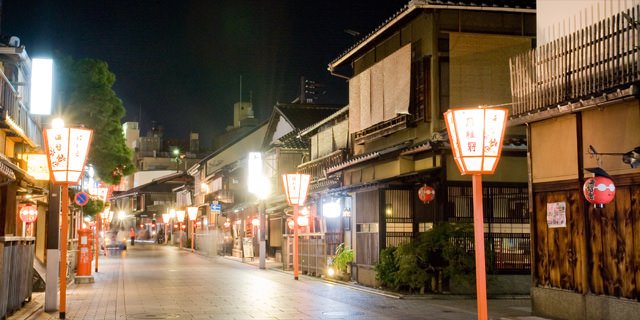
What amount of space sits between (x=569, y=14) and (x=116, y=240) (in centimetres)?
6987

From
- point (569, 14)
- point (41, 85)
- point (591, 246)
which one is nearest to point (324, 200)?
point (41, 85)

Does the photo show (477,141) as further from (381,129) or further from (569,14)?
(381,129)

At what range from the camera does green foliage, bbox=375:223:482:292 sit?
73.2ft

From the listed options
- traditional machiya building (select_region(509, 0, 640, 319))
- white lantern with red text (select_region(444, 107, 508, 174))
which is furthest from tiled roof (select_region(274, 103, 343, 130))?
white lantern with red text (select_region(444, 107, 508, 174))

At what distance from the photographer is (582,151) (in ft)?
50.5

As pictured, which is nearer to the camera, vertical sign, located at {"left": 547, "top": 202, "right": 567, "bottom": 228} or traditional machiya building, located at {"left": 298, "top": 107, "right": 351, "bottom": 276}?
vertical sign, located at {"left": 547, "top": 202, "right": 567, "bottom": 228}

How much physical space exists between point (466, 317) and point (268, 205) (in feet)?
96.3

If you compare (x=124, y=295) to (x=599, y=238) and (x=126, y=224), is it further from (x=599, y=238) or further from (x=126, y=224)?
(x=126, y=224)

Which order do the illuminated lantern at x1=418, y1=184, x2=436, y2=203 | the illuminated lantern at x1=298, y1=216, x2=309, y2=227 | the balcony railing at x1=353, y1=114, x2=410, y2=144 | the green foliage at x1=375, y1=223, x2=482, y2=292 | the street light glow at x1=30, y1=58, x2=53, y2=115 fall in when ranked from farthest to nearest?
the illuminated lantern at x1=298, y1=216, x2=309, y2=227, the balcony railing at x1=353, y1=114, x2=410, y2=144, the street light glow at x1=30, y1=58, x2=53, y2=115, the illuminated lantern at x1=418, y1=184, x2=436, y2=203, the green foliage at x1=375, y1=223, x2=482, y2=292

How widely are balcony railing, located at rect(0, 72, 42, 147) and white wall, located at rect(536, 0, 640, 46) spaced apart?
14.9 m

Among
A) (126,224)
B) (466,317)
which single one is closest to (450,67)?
(466,317)

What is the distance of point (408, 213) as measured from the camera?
84.4 ft

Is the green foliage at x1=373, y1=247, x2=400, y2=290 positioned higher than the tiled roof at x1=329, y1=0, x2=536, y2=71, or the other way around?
the tiled roof at x1=329, y1=0, x2=536, y2=71

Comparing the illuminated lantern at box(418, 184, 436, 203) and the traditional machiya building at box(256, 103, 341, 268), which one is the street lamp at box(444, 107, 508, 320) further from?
the traditional machiya building at box(256, 103, 341, 268)
